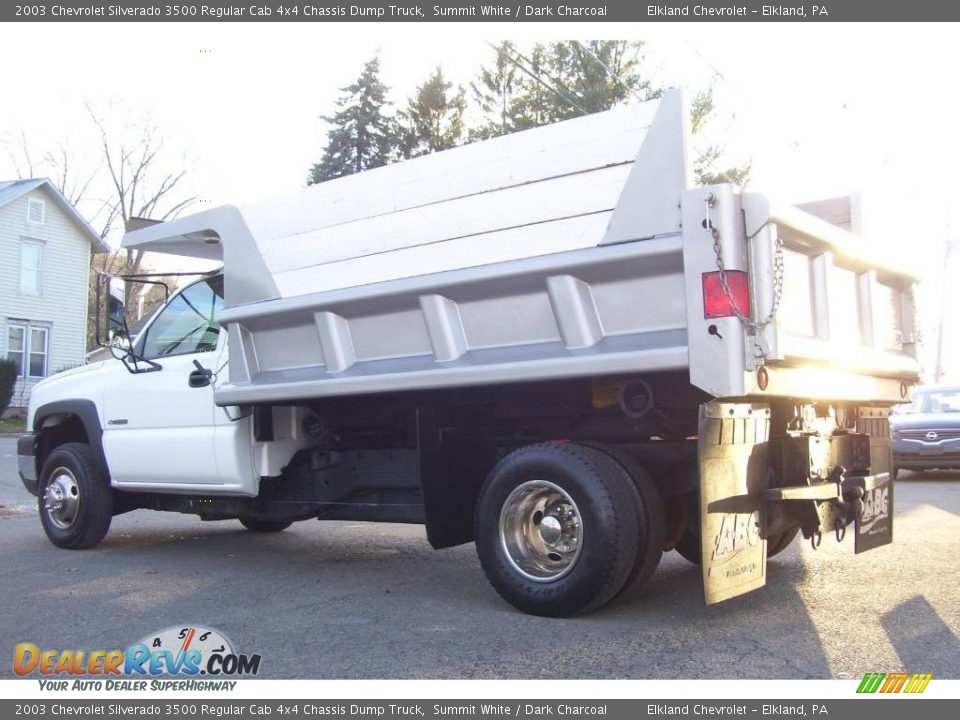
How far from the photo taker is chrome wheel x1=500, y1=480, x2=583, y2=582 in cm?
472

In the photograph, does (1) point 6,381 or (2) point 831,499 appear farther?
(1) point 6,381

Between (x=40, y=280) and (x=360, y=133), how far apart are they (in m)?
13.1

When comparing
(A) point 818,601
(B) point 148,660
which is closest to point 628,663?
(A) point 818,601

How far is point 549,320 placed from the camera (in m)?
4.72

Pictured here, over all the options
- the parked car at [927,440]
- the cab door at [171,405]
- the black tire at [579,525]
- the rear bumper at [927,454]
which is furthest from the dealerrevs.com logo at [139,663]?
the parked car at [927,440]

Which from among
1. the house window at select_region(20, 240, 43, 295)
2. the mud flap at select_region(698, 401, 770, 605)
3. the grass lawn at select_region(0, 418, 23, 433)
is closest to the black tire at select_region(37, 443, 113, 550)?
the mud flap at select_region(698, 401, 770, 605)

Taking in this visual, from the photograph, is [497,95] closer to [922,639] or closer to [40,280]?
[40,280]

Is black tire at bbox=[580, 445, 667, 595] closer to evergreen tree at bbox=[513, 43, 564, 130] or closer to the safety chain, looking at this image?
the safety chain

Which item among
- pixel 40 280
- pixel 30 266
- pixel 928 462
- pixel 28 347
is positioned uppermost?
pixel 30 266

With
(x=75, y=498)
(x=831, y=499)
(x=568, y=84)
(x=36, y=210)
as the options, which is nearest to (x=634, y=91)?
(x=568, y=84)

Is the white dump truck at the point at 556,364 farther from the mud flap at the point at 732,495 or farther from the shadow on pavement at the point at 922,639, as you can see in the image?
the shadow on pavement at the point at 922,639

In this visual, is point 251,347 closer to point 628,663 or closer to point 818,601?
point 628,663

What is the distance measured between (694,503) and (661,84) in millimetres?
24731

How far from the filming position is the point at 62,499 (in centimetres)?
745
